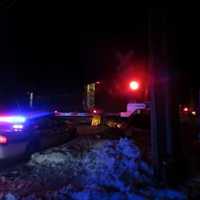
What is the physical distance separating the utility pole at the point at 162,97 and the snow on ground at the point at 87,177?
21.4 inches

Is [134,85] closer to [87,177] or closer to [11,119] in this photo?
[87,177]

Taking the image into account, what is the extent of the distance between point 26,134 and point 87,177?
86.5 inches

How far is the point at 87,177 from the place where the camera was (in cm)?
797

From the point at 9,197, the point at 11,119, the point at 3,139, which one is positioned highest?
the point at 11,119

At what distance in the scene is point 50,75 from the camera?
39625mm

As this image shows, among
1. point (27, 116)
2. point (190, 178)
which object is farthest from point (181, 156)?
point (27, 116)

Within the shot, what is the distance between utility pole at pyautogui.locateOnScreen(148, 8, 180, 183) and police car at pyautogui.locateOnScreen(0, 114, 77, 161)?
10.8 ft

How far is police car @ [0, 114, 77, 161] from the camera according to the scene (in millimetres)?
8695

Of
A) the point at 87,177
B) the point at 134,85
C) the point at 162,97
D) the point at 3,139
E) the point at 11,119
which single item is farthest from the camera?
the point at 11,119

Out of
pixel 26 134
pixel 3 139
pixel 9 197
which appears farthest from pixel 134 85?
pixel 26 134

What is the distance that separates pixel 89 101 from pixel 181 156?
1622 centimetres

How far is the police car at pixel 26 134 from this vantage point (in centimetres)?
870

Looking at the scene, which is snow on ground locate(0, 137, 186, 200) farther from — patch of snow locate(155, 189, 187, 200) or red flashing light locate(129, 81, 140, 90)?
red flashing light locate(129, 81, 140, 90)

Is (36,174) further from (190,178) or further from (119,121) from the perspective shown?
(119,121)
